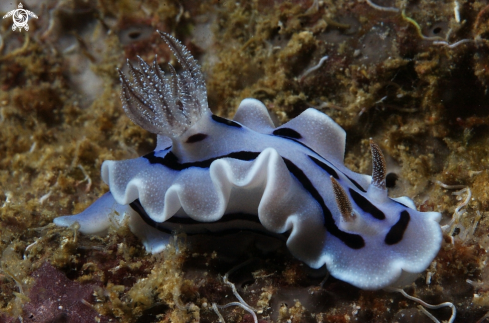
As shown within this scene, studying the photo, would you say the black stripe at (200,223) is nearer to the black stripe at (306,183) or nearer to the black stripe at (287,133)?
the black stripe at (306,183)

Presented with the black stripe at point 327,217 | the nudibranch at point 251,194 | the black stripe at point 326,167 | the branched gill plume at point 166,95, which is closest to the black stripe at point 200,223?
the nudibranch at point 251,194

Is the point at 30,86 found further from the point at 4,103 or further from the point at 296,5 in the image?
the point at 296,5

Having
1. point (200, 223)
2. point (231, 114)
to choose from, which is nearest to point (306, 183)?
point (200, 223)

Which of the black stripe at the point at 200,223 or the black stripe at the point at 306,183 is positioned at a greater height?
the black stripe at the point at 306,183

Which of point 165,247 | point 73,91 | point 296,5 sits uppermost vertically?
point 296,5

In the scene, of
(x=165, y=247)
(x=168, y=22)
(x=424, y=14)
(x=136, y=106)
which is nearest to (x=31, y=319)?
(x=165, y=247)

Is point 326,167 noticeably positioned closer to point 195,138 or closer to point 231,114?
point 195,138
